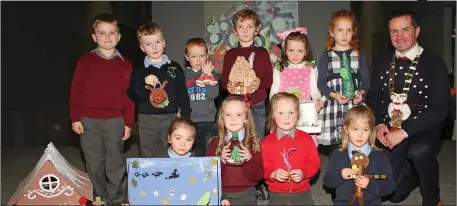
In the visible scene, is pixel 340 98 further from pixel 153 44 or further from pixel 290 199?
pixel 153 44

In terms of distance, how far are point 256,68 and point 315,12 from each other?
400 centimetres

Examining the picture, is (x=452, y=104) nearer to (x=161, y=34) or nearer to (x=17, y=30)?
(x=161, y=34)

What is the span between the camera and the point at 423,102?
13.6 ft

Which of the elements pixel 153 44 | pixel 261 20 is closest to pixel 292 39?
pixel 153 44

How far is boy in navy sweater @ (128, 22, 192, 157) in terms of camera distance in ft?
13.7

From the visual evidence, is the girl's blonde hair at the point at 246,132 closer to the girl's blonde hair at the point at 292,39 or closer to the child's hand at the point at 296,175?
the child's hand at the point at 296,175

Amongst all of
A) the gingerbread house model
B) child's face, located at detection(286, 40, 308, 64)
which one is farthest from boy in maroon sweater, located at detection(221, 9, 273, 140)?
the gingerbread house model

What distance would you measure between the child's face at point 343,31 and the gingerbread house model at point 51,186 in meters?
2.36

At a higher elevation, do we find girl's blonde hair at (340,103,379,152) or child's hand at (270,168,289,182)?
girl's blonde hair at (340,103,379,152)

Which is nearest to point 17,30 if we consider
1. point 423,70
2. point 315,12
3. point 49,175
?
point 315,12

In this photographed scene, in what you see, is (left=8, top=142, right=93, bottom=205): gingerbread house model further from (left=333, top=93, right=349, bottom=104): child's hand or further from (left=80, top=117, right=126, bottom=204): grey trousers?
(left=333, top=93, right=349, bottom=104): child's hand

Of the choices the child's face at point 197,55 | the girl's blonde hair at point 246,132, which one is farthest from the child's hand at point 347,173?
the child's face at point 197,55

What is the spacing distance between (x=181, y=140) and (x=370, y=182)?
1.36 metres

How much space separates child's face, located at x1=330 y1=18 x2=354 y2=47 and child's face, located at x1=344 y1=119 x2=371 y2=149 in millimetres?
924
